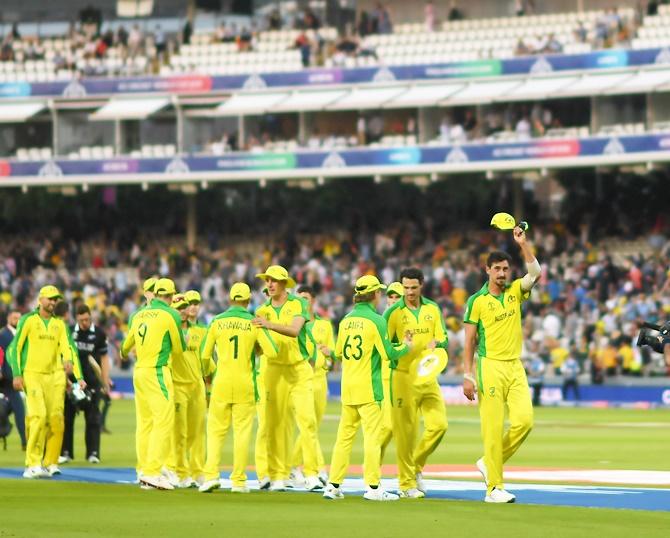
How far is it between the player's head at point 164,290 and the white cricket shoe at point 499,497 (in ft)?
14.3

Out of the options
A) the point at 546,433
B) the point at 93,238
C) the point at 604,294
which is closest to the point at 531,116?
the point at 604,294

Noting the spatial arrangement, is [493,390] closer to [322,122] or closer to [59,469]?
[59,469]

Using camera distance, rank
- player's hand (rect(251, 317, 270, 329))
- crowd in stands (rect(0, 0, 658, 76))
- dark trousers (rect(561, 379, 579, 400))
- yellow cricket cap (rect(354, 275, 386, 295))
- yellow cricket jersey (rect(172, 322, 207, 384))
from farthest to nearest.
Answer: crowd in stands (rect(0, 0, 658, 76)), dark trousers (rect(561, 379, 579, 400)), yellow cricket jersey (rect(172, 322, 207, 384)), player's hand (rect(251, 317, 270, 329)), yellow cricket cap (rect(354, 275, 386, 295))

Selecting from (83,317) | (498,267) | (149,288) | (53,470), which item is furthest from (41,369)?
(498,267)

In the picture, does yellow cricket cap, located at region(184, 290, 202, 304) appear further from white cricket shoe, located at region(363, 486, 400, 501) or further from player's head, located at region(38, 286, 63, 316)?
white cricket shoe, located at region(363, 486, 400, 501)

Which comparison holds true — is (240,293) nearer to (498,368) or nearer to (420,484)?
(420,484)

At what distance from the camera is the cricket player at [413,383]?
16.0 metres

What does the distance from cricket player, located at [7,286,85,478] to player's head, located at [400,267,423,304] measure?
185 inches

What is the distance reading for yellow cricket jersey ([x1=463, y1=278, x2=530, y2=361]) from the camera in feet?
48.4

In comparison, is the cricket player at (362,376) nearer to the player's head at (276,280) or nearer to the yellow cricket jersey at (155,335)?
the player's head at (276,280)

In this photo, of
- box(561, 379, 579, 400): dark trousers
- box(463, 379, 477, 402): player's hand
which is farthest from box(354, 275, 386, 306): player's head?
box(561, 379, 579, 400): dark trousers

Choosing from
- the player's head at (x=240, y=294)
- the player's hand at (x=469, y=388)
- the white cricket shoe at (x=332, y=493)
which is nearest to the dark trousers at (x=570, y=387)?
the player's head at (x=240, y=294)

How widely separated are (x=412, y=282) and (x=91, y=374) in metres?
7.27

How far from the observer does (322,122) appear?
50406 mm
